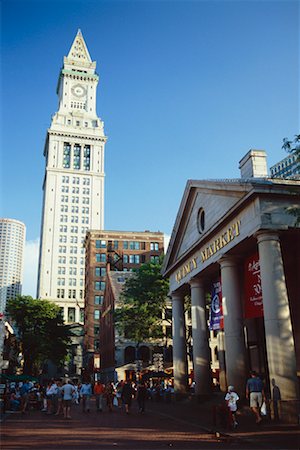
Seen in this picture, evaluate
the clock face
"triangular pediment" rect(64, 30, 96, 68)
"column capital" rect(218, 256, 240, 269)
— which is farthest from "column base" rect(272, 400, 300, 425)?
"triangular pediment" rect(64, 30, 96, 68)

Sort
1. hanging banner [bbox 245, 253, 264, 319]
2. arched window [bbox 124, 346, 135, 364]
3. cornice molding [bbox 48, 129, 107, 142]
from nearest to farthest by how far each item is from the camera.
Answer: hanging banner [bbox 245, 253, 264, 319], arched window [bbox 124, 346, 135, 364], cornice molding [bbox 48, 129, 107, 142]

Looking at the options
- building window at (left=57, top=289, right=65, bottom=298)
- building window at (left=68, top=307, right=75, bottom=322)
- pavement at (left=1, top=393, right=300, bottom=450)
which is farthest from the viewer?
building window at (left=57, top=289, right=65, bottom=298)

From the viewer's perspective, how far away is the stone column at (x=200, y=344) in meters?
26.8

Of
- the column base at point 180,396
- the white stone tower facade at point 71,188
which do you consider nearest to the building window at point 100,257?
the white stone tower facade at point 71,188

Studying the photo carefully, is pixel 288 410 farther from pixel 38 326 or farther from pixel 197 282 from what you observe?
pixel 38 326

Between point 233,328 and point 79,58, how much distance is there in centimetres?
16469

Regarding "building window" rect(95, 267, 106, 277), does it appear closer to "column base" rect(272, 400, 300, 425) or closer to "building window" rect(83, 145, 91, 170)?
"building window" rect(83, 145, 91, 170)

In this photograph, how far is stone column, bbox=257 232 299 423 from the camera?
16830mm

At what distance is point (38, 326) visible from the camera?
5897 centimetres

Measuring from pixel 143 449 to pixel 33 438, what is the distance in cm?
423

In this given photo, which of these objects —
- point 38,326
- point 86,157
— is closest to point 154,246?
point 38,326

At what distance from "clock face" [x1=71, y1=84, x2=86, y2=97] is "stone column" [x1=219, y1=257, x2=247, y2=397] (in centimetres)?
14700

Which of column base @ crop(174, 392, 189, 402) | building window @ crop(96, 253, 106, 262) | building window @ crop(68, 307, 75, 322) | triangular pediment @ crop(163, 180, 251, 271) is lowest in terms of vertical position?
column base @ crop(174, 392, 189, 402)

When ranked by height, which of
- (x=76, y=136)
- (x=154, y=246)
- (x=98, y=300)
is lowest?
(x=98, y=300)
